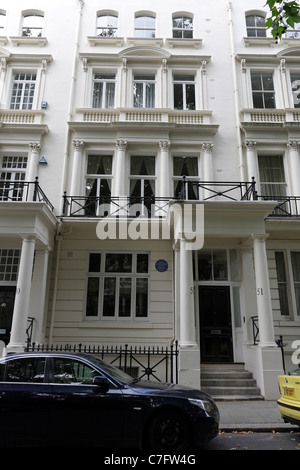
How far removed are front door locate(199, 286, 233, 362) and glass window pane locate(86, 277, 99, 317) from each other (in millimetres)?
3894

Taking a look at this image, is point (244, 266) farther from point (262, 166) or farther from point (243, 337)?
point (262, 166)

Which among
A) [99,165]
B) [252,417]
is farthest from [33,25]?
[252,417]

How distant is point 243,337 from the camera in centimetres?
1198

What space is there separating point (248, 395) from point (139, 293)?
16.8ft

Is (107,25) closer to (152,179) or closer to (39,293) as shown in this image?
(152,179)

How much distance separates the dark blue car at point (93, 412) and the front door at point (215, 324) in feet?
21.6

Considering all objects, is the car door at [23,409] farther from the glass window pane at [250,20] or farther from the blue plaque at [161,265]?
the glass window pane at [250,20]

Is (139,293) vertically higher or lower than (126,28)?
lower

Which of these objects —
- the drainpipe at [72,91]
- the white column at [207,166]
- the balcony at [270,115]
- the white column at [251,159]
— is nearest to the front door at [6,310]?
the drainpipe at [72,91]

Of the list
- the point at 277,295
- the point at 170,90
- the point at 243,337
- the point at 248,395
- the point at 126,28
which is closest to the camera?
the point at 248,395

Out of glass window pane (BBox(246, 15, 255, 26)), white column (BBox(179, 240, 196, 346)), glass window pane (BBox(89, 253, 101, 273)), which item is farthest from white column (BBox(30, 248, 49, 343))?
glass window pane (BBox(246, 15, 255, 26))

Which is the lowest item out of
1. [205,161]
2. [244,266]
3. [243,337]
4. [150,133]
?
[243,337]

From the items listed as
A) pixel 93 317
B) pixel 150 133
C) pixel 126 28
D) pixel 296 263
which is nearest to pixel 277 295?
pixel 296 263

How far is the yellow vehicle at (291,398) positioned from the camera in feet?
20.2
